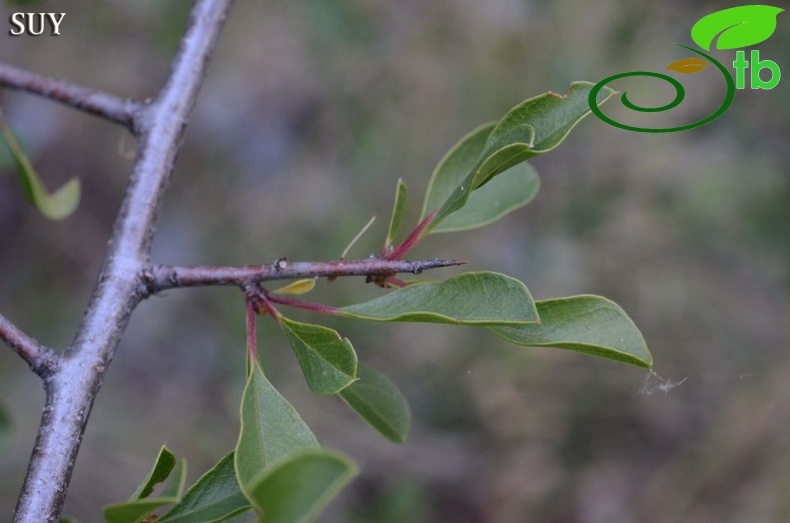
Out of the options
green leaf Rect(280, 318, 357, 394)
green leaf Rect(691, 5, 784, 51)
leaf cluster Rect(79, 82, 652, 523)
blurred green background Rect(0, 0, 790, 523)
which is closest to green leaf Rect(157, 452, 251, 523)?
leaf cluster Rect(79, 82, 652, 523)

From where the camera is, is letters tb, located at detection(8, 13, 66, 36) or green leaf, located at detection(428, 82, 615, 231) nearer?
green leaf, located at detection(428, 82, 615, 231)

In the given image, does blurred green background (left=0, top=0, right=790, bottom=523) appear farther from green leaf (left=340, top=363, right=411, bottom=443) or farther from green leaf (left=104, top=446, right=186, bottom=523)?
green leaf (left=104, top=446, right=186, bottom=523)

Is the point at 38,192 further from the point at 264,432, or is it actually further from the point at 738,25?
the point at 738,25

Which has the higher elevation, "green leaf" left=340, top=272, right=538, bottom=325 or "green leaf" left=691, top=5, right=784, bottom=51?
"green leaf" left=691, top=5, right=784, bottom=51

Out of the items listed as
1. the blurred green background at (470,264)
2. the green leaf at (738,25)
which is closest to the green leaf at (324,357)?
the green leaf at (738,25)

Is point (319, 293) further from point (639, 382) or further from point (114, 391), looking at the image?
point (639, 382)

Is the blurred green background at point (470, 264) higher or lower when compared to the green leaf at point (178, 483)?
higher

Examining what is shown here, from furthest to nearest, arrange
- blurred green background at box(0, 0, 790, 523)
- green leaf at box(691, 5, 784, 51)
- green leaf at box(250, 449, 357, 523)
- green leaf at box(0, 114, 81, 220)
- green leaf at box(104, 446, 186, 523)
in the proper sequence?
blurred green background at box(0, 0, 790, 523), green leaf at box(691, 5, 784, 51), green leaf at box(0, 114, 81, 220), green leaf at box(104, 446, 186, 523), green leaf at box(250, 449, 357, 523)

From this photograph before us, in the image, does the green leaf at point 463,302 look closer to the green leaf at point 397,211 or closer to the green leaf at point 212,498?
the green leaf at point 397,211
